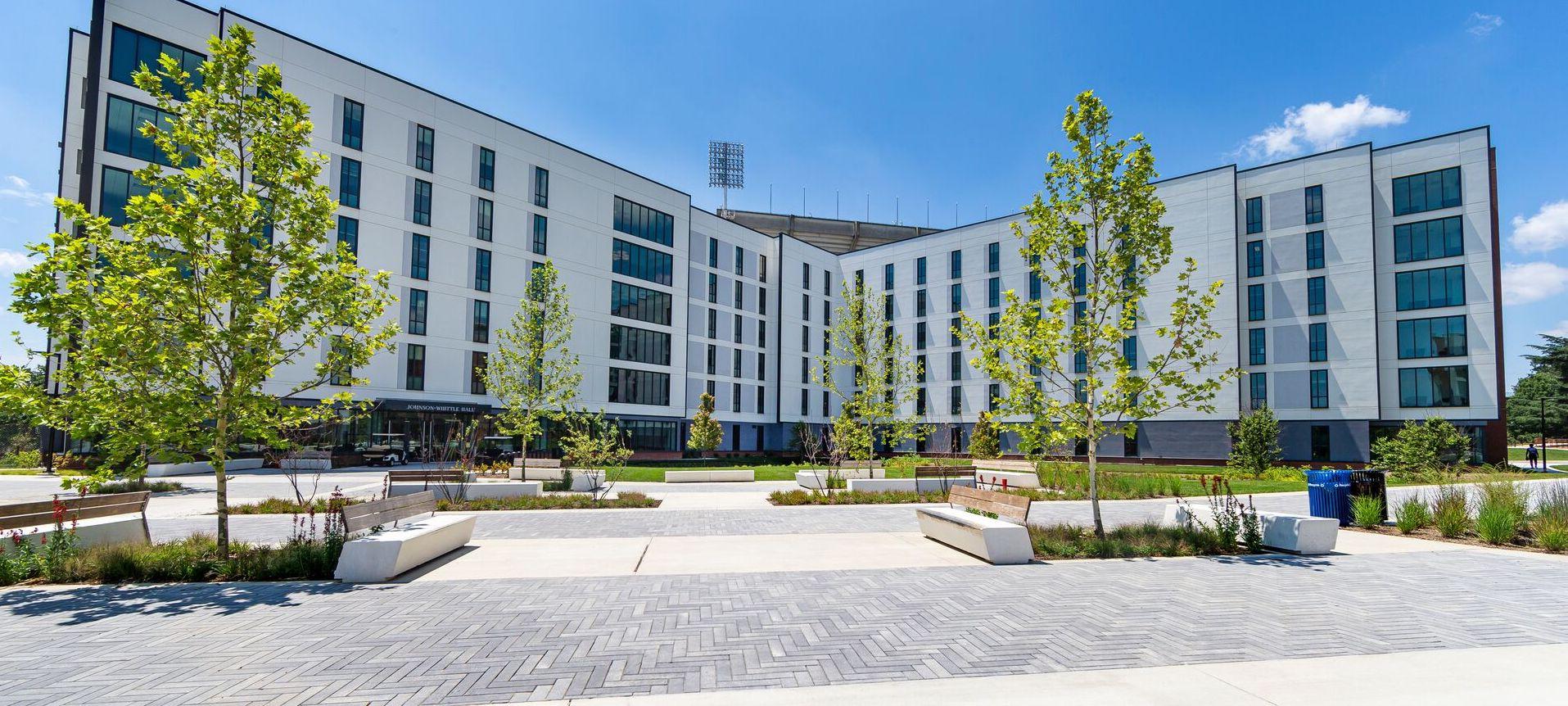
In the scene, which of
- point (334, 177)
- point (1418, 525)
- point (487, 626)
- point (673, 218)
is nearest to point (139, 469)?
point (487, 626)

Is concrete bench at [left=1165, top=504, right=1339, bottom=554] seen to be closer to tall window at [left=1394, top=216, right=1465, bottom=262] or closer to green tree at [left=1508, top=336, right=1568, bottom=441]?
tall window at [left=1394, top=216, right=1465, bottom=262]

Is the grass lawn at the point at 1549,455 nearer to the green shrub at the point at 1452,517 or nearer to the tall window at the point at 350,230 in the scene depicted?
the green shrub at the point at 1452,517

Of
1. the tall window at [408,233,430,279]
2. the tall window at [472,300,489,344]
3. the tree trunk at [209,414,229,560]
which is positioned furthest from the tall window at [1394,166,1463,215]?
the tall window at [408,233,430,279]

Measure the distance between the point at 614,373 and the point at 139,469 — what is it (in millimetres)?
37394

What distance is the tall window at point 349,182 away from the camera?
35688mm

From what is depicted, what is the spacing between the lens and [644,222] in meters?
49.6

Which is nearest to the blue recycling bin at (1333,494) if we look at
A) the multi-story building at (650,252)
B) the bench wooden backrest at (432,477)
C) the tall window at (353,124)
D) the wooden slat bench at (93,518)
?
the bench wooden backrest at (432,477)

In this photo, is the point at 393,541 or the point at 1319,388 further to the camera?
the point at 1319,388

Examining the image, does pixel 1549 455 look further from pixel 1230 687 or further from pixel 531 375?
pixel 1230 687

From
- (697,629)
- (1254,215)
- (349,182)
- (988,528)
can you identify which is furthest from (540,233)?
(1254,215)

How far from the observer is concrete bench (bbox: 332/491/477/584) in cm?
872

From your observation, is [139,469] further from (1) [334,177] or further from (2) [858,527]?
(1) [334,177]

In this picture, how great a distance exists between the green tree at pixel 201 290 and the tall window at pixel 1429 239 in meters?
52.2

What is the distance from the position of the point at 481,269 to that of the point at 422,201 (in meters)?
4.72
